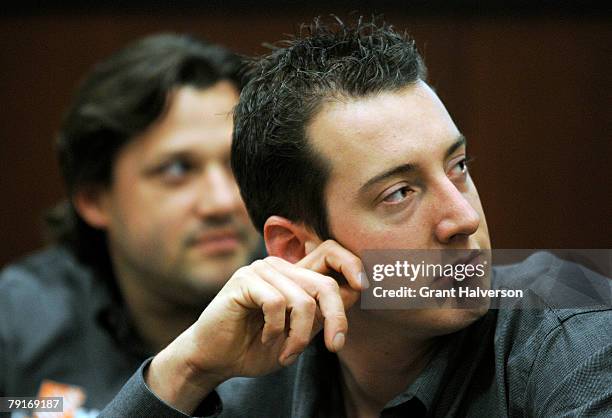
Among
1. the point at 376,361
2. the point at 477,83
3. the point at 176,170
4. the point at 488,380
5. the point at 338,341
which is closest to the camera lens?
the point at 338,341

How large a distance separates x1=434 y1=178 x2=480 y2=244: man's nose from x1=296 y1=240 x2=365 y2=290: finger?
0.13 meters

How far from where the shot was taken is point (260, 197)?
5.12 ft

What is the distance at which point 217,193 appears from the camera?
243 centimetres

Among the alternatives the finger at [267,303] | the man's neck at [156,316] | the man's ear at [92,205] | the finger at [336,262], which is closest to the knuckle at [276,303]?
the finger at [267,303]

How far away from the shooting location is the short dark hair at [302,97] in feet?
4.80

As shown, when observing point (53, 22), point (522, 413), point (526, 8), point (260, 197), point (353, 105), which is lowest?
point (522, 413)

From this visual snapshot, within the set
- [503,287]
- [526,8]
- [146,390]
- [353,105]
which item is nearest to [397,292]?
[503,287]

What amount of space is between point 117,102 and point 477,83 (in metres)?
0.96

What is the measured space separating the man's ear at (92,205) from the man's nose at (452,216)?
147cm

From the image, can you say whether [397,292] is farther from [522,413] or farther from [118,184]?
[118,184]

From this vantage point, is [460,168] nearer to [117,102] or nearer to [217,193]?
[217,193]

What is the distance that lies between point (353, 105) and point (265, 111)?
0.16 m

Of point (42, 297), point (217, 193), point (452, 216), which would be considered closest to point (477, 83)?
point (217, 193)

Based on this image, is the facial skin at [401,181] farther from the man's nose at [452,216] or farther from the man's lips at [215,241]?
the man's lips at [215,241]
